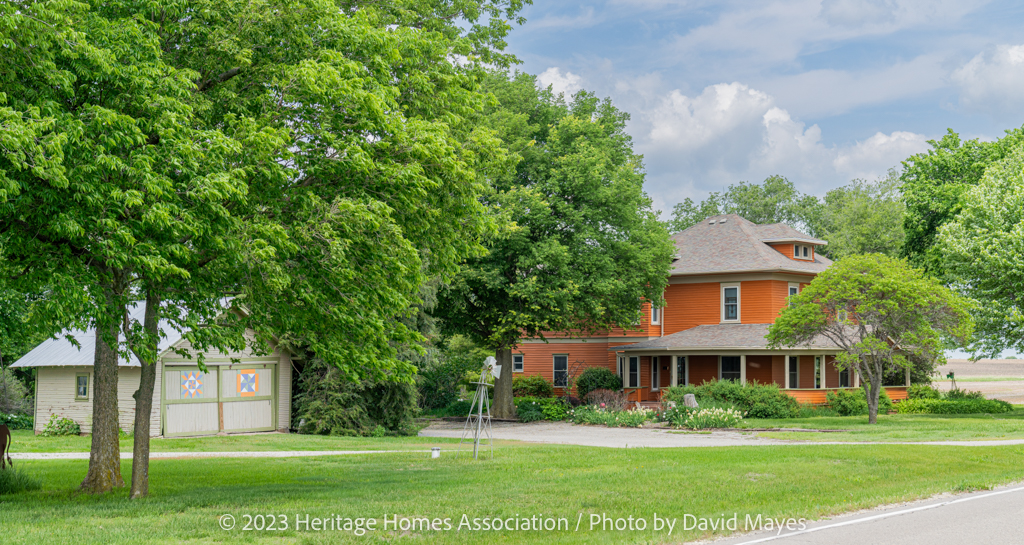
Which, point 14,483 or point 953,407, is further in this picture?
point 953,407

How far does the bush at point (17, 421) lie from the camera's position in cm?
2895

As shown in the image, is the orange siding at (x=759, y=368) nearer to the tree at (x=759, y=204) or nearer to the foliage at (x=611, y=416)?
the foliage at (x=611, y=416)

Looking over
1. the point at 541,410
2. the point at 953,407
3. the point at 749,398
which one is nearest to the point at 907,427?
the point at 749,398

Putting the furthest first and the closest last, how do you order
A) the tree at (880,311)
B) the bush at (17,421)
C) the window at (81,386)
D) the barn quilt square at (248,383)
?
1. the bush at (17,421)
2. the tree at (880,311)
3. the barn quilt square at (248,383)
4. the window at (81,386)

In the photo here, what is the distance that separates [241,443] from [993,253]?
29.1 meters

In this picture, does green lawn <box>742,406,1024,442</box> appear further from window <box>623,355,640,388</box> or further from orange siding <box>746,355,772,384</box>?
window <box>623,355,640,388</box>

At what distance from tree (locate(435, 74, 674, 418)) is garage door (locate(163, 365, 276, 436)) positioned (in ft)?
26.0

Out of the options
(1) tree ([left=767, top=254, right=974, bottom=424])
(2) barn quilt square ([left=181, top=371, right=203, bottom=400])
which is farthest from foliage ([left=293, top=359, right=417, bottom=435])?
(1) tree ([left=767, top=254, right=974, bottom=424])

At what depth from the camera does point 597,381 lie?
135ft

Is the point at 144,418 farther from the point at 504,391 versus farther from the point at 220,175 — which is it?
the point at 504,391

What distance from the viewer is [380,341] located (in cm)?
1250

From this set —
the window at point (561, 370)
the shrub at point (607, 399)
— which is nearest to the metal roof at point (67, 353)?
the shrub at point (607, 399)

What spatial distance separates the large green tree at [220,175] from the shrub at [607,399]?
69.1 feet

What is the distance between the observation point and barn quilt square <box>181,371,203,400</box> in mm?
25484
